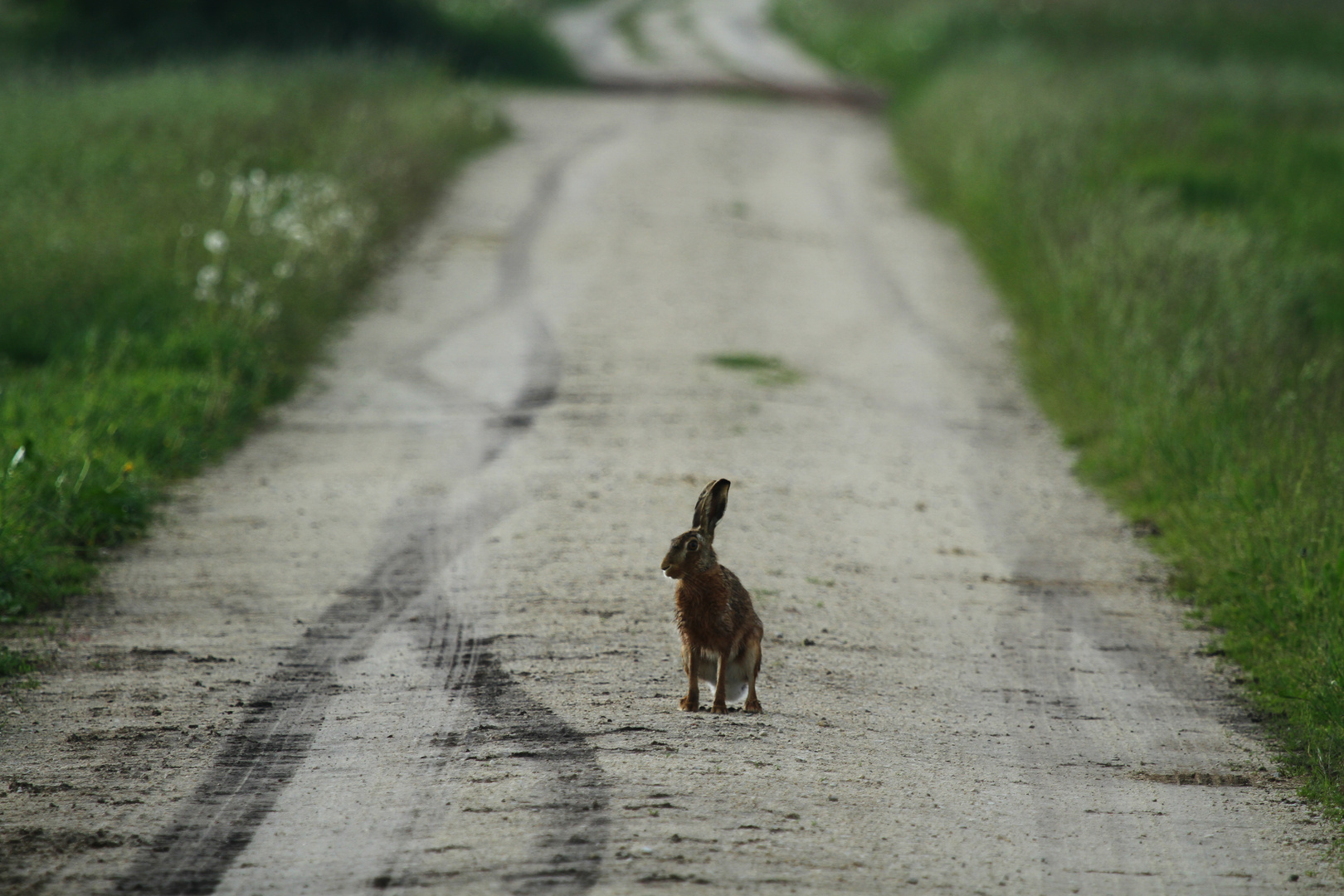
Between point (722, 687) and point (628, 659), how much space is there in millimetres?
870

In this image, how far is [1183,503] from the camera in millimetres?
7977

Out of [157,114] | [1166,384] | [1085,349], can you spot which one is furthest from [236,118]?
[1166,384]

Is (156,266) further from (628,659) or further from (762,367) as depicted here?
(628,659)

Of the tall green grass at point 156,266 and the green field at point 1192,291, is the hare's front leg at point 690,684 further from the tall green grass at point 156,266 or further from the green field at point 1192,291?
the tall green grass at point 156,266

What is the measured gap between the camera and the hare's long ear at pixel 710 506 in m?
4.52

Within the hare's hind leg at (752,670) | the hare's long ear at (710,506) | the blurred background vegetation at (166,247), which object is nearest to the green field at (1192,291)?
the hare's hind leg at (752,670)

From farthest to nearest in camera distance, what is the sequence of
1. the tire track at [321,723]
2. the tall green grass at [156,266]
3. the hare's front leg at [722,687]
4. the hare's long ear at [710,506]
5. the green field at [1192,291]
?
1. the tall green grass at [156,266]
2. the green field at [1192,291]
3. the hare's front leg at [722,687]
4. the hare's long ear at [710,506]
5. the tire track at [321,723]

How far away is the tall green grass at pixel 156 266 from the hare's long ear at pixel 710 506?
332 centimetres

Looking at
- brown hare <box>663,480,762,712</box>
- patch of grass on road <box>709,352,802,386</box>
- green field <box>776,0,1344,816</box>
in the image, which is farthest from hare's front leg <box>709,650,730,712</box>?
patch of grass on road <box>709,352,802,386</box>

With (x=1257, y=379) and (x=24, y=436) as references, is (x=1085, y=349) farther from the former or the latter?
(x=24, y=436)

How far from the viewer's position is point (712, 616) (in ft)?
15.7

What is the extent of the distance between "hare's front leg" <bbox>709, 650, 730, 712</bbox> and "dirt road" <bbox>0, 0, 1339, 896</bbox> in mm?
63

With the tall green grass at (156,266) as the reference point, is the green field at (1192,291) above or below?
above

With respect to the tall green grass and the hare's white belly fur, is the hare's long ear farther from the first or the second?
the tall green grass
